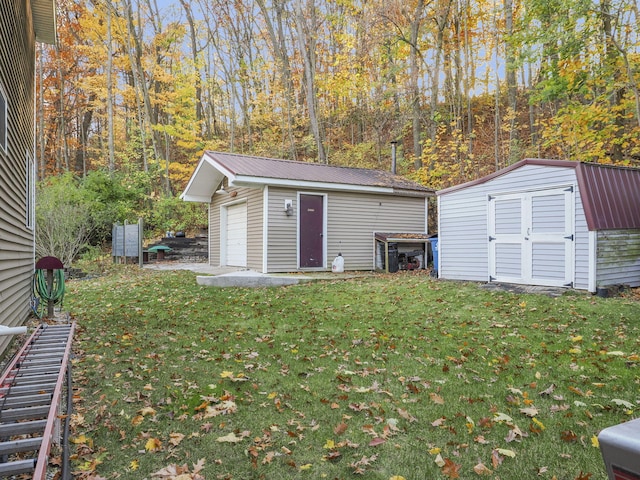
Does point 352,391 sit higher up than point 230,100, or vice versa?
point 230,100

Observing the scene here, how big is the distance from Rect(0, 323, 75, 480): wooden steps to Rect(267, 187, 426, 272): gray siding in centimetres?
750

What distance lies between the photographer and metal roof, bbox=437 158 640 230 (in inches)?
287

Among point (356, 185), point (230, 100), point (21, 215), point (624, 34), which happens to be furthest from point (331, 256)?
point (230, 100)

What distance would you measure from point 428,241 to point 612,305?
6.95 metres

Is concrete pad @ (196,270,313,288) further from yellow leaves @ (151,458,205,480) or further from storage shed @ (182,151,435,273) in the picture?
yellow leaves @ (151,458,205,480)

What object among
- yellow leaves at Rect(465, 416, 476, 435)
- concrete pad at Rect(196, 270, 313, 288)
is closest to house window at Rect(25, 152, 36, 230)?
concrete pad at Rect(196, 270, 313, 288)

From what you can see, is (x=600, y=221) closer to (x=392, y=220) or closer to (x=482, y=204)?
(x=482, y=204)

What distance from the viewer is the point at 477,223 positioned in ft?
31.0

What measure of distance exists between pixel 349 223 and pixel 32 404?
1034 centimetres

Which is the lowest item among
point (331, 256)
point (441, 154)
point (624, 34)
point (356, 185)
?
point (331, 256)

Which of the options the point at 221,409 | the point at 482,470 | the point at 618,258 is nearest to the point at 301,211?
the point at 618,258

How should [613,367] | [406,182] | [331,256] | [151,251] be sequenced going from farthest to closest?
1. [151,251]
2. [406,182]
3. [331,256]
4. [613,367]

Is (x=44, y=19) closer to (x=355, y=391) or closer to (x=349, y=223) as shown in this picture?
(x=349, y=223)

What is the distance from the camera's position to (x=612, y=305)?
6.24 meters
